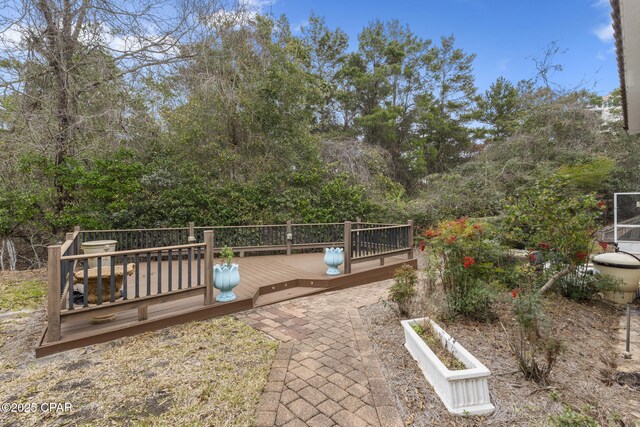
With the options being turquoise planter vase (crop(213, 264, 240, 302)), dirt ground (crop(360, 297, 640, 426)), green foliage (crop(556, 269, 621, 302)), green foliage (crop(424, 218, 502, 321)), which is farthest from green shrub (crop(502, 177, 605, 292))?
turquoise planter vase (crop(213, 264, 240, 302))

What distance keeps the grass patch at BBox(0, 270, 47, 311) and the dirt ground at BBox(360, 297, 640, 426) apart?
16.6 feet

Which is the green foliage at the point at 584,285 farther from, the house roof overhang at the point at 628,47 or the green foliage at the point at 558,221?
the house roof overhang at the point at 628,47

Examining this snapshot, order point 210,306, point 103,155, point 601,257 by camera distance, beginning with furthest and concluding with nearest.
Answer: point 103,155 → point 601,257 → point 210,306

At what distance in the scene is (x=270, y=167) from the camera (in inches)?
365

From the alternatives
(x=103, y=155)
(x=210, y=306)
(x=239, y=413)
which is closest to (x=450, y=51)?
(x=103, y=155)

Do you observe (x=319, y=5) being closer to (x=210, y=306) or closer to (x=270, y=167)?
(x=270, y=167)

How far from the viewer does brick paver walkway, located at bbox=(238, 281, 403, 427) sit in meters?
Result: 2.06

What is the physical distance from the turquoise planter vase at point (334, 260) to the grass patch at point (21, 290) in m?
4.46

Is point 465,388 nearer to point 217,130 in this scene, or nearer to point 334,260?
point 334,260

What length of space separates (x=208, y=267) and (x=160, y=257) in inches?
23.5

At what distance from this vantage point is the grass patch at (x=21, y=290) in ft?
14.7

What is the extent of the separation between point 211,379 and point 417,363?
1.78 m

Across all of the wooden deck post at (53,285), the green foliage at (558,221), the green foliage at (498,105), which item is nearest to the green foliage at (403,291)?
the green foliage at (558,221)

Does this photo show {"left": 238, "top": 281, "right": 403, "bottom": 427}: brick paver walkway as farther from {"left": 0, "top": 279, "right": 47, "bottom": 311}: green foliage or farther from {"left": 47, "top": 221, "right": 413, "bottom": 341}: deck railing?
{"left": 0, "top": 279, "right": 47, "bottom": 311}: green foliage
